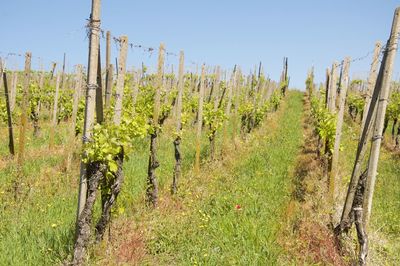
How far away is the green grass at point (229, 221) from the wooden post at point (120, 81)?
195 centimetres

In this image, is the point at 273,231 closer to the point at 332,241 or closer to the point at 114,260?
the point at 332,241

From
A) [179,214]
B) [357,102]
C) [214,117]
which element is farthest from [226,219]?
[357,102]

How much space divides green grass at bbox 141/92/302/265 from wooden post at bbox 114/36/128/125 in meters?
1.95

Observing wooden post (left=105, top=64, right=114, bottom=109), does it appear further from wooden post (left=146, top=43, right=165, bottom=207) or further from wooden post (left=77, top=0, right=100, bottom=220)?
wooden post (left=146, top=43, right=165, bottom=207)

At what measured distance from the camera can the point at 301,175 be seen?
9.81 metres

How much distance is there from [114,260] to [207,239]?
1578 mm

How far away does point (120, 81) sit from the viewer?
201 inches

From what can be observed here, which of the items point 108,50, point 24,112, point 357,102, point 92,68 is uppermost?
point 357,102

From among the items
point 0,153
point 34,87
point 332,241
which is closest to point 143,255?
point 332,241

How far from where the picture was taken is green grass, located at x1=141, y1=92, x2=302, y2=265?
5.17 meters

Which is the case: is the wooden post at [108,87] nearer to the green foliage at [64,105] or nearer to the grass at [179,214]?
the grass at [179,214]

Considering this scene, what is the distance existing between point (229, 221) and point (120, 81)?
9.52 ft

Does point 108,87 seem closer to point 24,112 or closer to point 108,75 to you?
point 108,75

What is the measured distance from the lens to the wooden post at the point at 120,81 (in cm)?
495
